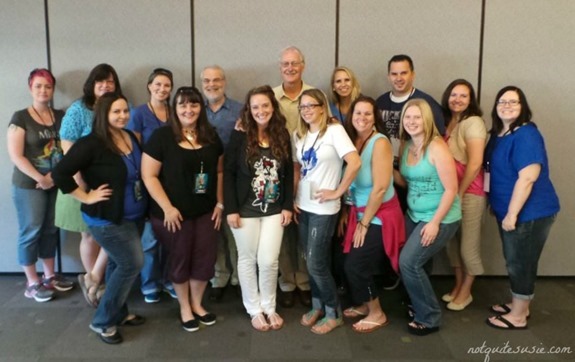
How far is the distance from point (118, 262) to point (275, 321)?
103cm

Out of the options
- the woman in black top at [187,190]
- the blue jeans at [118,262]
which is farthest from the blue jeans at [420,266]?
the blue jeans at [118,262]

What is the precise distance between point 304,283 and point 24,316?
6.29ft

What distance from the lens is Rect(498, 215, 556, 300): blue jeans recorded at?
2635mm

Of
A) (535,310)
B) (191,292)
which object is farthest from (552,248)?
(191,292)

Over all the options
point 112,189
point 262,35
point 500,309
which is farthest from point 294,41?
point 500,309

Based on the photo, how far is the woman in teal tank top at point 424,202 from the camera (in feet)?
8.20

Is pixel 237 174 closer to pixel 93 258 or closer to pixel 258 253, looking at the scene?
pixel 258 253

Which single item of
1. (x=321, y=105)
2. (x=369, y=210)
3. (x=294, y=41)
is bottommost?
(x=369, y=210)

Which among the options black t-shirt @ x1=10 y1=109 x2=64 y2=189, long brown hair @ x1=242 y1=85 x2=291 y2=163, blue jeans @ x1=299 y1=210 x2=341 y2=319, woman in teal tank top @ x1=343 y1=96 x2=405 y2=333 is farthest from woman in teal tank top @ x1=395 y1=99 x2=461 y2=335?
black t-shirt @ x1=10 y1=109 x2=64 y2=189

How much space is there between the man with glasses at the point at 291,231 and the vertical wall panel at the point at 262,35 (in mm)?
314

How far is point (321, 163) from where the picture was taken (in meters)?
2.54

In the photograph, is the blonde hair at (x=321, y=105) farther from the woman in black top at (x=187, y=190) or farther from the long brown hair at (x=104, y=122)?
the long brown hair at (x=104, y=122)

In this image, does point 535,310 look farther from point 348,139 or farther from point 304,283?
point 348,139

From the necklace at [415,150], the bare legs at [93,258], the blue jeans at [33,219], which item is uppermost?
the necklace at [415,150]
